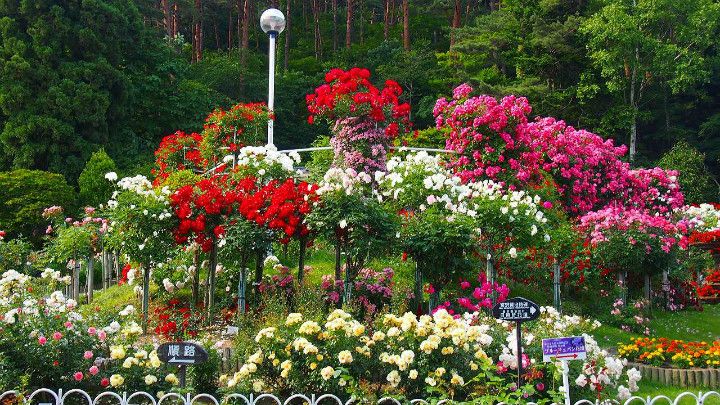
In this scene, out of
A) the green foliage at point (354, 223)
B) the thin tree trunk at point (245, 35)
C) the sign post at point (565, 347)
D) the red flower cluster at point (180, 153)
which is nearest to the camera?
the sign post at point (565, 347)

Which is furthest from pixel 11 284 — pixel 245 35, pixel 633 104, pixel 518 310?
pixel 633 104

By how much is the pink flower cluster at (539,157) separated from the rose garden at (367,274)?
43mm

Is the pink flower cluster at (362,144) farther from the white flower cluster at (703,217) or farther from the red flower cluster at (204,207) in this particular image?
the white flower cluster at (703,217)

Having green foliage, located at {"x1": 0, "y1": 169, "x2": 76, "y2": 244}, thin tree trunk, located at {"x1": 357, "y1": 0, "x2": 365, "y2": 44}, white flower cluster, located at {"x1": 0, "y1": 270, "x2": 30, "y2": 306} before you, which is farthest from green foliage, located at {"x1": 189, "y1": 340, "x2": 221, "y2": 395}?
thin tree trunk, located at {"x1": 357, "y1": 0, "x2": 365, "y2": 44}

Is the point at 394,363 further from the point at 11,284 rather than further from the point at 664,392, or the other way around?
the point at 11,284

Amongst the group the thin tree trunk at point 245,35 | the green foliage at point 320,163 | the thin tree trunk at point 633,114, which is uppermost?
the thin tree trunk at point 245,35

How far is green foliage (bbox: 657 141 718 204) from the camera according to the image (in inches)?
938

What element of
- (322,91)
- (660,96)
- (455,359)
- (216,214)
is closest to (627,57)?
(660,96)

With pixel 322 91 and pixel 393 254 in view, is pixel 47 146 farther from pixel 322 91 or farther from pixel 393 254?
pixel 393 254

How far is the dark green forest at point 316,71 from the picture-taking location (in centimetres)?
2091

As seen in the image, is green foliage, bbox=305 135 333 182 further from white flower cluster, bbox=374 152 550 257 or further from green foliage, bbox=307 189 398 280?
green foliage, bbox=307 189 398 280

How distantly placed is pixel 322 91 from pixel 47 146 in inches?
468

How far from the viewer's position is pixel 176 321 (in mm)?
8297

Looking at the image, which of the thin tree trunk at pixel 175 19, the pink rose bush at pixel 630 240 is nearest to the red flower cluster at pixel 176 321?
the pink rose bush at pixel 630 240
